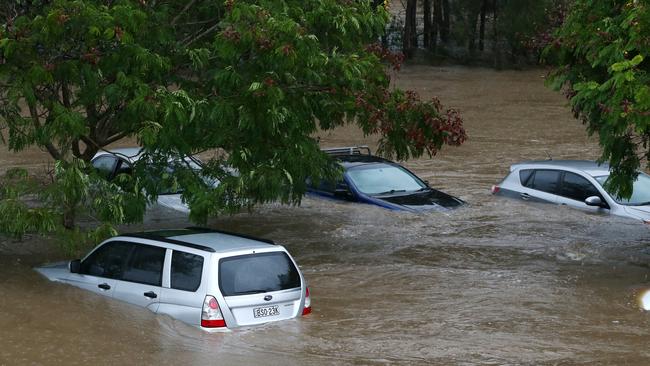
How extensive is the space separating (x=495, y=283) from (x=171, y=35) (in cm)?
510

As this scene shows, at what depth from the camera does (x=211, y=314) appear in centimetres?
1056

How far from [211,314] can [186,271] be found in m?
0.56

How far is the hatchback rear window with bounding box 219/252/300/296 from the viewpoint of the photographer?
1070 centimetres

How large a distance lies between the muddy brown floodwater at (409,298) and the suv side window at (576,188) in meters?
0.27

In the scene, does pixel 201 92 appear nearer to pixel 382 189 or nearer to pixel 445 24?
pixel 382 189

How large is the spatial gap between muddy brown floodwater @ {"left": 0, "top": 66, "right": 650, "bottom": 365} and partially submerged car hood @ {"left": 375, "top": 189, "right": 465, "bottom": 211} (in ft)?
0.80

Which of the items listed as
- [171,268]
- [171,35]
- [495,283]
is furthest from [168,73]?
[495,283]

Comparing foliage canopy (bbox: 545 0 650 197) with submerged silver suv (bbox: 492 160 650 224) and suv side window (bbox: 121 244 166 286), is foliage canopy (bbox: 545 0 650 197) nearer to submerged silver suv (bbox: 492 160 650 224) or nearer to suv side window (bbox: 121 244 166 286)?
submerged silver suv (bbox: 492 160 650 224)

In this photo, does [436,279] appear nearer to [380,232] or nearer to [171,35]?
[380,232]

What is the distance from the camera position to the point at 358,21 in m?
14.0

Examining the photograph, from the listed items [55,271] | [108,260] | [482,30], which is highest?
[482,30]

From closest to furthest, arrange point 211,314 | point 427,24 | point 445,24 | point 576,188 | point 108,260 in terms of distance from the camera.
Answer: point 211,314 → point 108,260 → point 576,188 → point 427,24 → point 445,24

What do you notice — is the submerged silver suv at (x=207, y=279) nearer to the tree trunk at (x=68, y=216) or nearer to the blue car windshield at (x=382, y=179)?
the tree trunk at (x=68, y=216)

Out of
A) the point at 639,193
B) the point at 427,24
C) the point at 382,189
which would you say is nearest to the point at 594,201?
the point at 639,193
